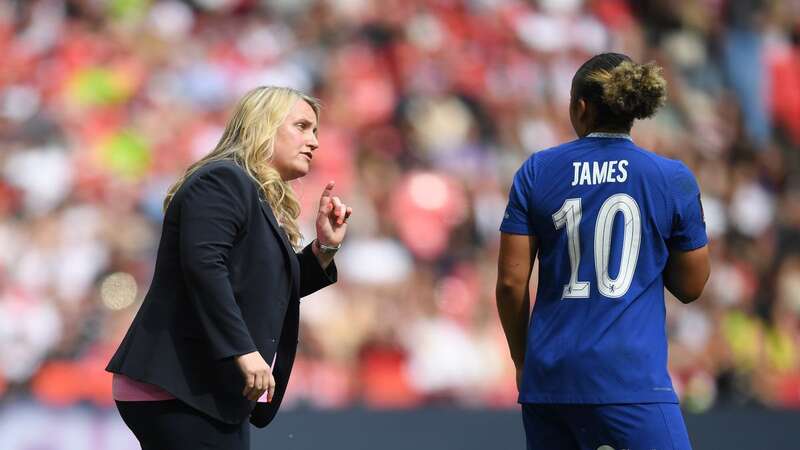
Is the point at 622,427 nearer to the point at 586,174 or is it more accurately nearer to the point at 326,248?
the point at 586,174

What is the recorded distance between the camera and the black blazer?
7.54ft

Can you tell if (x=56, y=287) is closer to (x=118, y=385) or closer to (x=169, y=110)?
(x=169, y=110)

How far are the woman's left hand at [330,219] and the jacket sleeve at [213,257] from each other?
39 centimetres

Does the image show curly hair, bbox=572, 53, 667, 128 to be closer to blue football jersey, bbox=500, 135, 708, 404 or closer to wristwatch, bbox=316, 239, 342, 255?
blue football jersey, bbox=500, 135, 708, 404

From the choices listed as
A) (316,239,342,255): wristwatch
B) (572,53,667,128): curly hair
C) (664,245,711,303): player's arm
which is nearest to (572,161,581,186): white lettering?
(572,53,667,128): curly hair

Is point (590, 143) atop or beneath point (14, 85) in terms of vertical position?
beneath

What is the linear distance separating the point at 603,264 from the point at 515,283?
0.23 metres

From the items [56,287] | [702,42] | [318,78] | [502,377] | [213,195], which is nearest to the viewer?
[213,195]

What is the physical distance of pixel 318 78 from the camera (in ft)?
20.8

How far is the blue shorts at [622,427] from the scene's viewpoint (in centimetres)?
231

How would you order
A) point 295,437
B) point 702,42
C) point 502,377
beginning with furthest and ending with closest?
1. point 702,42
2. point 502,377
3. point 295,437

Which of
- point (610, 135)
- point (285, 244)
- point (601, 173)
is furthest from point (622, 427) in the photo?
point (285, 244)

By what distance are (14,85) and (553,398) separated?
442 centimetres

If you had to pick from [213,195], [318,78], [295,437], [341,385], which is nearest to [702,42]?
[318,78]
